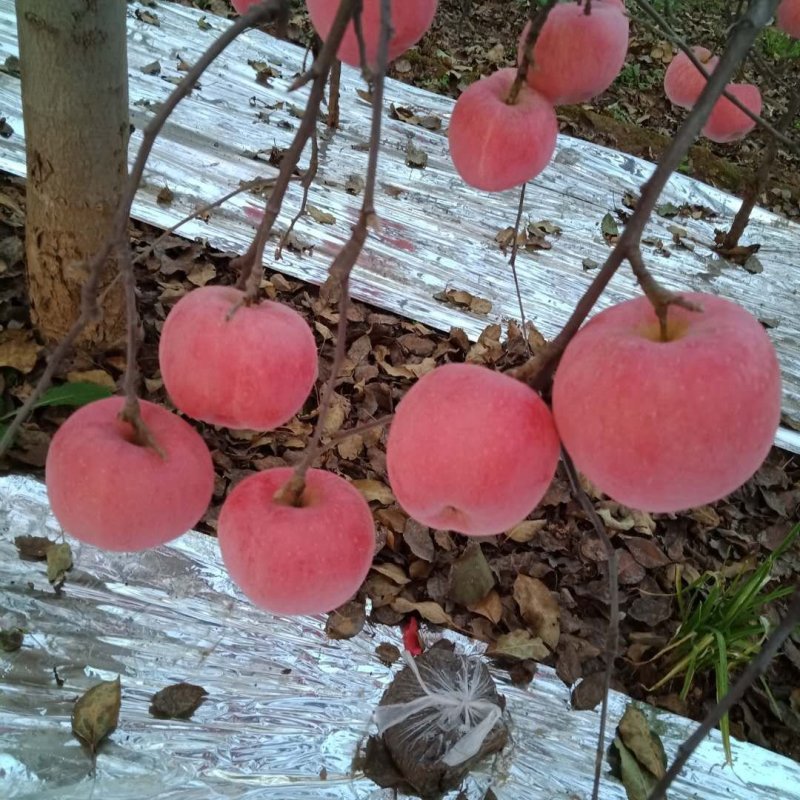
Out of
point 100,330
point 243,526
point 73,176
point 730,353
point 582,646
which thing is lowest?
point 582,646

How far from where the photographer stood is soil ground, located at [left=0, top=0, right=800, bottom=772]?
4.24 ft

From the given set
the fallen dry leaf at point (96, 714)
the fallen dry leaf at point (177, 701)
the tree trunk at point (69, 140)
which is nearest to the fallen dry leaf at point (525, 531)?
the fallen dry leaf at point (177, 701)

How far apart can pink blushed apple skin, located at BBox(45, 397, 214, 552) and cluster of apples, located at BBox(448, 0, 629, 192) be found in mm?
322

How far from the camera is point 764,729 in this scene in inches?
50.6

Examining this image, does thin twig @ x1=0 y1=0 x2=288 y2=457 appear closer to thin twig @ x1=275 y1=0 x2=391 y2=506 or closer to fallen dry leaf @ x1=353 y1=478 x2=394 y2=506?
thin twig @ x1=275 y1=0 x2=391 y2=506

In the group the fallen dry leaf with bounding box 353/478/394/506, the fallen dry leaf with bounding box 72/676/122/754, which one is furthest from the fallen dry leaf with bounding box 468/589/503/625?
the fallen dry leaf with bounding box 72/676/122/754

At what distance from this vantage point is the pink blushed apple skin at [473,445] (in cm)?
38

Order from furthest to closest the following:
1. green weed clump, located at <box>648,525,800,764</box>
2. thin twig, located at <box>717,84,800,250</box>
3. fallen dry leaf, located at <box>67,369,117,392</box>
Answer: thin twig, located at <box>717,84,800,250</box>, fallen dry leaf, located at <box>67,369,117,392</box>, green weed clump, located at <box>648,525,800,764</box>

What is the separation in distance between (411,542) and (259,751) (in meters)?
0.45

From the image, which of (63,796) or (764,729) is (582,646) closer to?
(764,729)

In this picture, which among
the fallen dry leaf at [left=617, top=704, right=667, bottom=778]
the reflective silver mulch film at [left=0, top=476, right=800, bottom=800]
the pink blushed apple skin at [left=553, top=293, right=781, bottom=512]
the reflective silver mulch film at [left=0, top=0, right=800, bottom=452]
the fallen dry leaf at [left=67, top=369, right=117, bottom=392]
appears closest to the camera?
the pink blushed apple skin at [left=553, top=293, right=781, bottom=512]

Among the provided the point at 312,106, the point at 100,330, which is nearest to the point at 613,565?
the point at 312,106

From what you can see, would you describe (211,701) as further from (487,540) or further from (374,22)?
(374,22)

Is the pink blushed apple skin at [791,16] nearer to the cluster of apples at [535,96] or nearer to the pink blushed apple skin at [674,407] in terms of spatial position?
the cluster of apples at [535,96]
